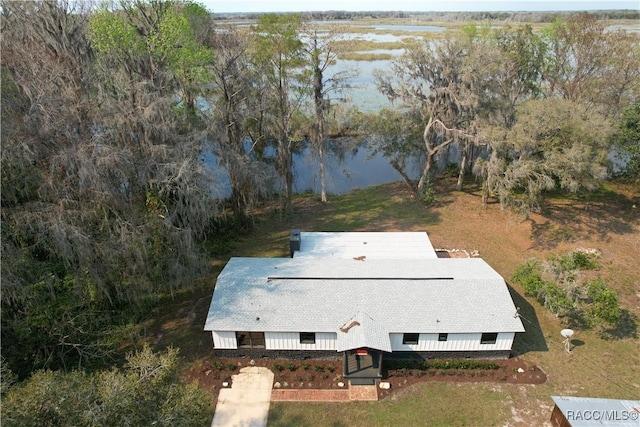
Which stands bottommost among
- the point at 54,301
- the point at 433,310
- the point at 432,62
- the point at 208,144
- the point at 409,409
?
the point at 409,409

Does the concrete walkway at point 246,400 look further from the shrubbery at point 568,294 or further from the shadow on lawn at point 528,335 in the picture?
the shrubbery at point 568,294

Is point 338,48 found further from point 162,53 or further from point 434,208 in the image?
point 434,208

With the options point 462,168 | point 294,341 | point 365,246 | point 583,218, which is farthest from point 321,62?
point 583,218

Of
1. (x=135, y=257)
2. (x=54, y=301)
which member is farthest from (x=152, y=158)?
(x=54, y=301)

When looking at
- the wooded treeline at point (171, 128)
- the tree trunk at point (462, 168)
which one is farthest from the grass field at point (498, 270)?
the wooded treeline at point (171, 128)

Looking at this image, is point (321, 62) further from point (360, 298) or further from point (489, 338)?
point (489, 338)

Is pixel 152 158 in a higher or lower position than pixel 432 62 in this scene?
lower

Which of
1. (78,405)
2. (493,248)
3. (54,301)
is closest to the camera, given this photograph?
(78,405)
